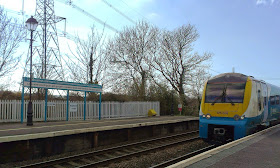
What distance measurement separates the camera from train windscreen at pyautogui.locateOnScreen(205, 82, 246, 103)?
9999mm

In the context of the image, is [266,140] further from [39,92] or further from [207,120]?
[39,92]

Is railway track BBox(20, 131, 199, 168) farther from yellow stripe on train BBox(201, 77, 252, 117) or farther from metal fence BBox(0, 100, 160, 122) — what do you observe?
metal fence BBox(0, 100, 160, 122)

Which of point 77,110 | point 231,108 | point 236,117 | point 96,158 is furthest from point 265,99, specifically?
point 77,110

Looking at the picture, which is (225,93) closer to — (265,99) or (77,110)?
(265,99)

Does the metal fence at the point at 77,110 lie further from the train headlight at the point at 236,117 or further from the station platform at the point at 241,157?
the station platform at the point at 241,157

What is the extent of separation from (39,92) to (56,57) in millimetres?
4752

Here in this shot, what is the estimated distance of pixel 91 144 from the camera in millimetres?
11273

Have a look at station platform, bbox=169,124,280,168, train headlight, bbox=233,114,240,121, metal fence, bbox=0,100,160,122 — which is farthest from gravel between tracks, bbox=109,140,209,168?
metal fence, bbox=0,100,160,122

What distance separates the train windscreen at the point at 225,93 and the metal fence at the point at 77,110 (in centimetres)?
942

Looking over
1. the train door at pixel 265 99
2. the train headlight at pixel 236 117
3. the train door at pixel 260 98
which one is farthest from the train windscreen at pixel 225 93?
the train door at pixel 265 99

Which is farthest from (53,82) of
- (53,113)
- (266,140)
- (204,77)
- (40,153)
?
(204,77)

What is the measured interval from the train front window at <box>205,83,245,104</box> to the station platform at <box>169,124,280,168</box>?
2018 mm

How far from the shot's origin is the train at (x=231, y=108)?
9.61m

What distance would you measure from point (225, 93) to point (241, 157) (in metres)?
4.30
